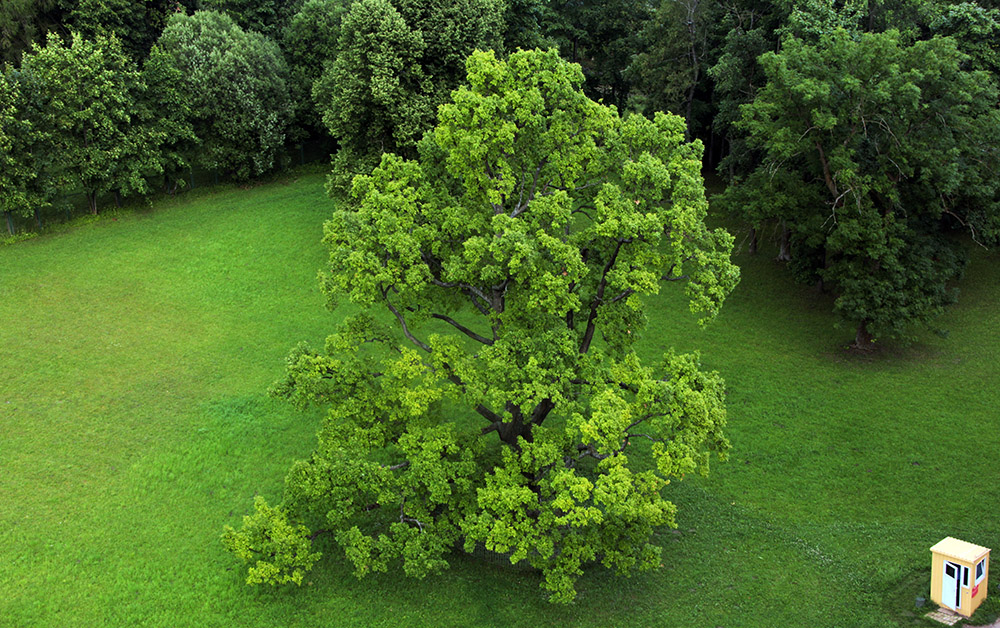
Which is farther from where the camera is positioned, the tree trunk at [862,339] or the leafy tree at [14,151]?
the leafy tree at [14,151]

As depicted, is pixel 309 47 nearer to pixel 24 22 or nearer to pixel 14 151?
pixel 24 22

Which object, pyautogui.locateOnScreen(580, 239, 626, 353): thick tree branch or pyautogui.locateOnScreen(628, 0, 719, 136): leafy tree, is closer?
pyautogui.locateOnScreen(580, 239, 626, 353): thick tree branch

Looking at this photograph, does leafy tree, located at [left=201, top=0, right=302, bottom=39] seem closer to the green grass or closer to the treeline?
the treeline

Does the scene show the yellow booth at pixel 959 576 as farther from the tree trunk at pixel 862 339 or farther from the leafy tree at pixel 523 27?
the leafy tree at pixel 523 27

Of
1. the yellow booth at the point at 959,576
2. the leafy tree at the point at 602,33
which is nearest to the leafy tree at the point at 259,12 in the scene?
the leafy tree at the point at 602,33

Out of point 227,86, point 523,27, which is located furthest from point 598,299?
point 227,86

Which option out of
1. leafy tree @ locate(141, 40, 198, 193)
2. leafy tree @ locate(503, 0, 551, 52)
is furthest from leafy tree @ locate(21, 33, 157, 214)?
leafy tree @ locate(503, 0, 551, 52)
